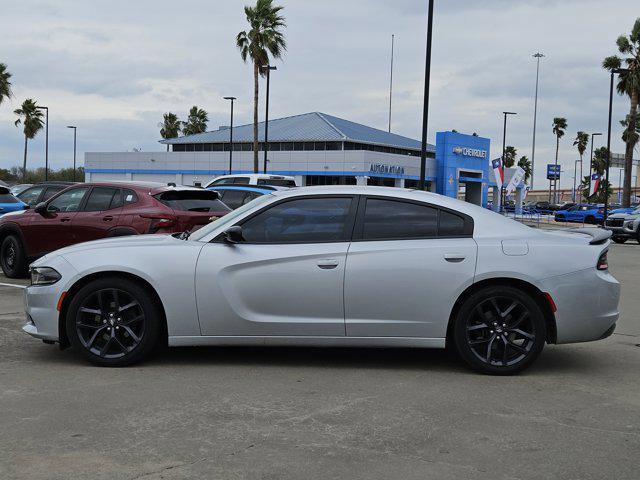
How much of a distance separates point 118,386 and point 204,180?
62.0 meters

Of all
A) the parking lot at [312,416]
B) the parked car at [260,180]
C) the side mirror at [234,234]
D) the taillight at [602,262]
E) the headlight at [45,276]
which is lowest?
the parking lot at [312,416]

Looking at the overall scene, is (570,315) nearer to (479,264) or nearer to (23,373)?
(479,264)

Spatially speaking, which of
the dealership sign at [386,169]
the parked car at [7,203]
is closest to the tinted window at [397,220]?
the parked car at [7,203]

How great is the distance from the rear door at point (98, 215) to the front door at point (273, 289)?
16.6 ft

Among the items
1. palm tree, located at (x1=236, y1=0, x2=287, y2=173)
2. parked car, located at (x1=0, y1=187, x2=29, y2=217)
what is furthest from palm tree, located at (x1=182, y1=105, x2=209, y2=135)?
parked car, located at (x1=0, y1=187, x2=29, y2=217)

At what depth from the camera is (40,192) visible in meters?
21.0

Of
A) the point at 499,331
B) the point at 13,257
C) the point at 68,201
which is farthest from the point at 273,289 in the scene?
the point at 13,257

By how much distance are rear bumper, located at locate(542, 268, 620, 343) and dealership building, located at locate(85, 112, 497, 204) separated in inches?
2015

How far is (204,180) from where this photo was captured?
217ft

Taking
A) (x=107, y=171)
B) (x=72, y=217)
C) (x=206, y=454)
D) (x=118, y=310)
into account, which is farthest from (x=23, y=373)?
(x=107, y=171)

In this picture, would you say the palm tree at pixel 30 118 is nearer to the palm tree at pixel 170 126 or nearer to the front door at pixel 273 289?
the palm tree at pixel 170 126

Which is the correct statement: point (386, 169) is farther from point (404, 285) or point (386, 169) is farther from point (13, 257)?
point (404, 285)

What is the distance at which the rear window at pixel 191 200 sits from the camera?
33.7 ft

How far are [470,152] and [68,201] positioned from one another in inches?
2424
